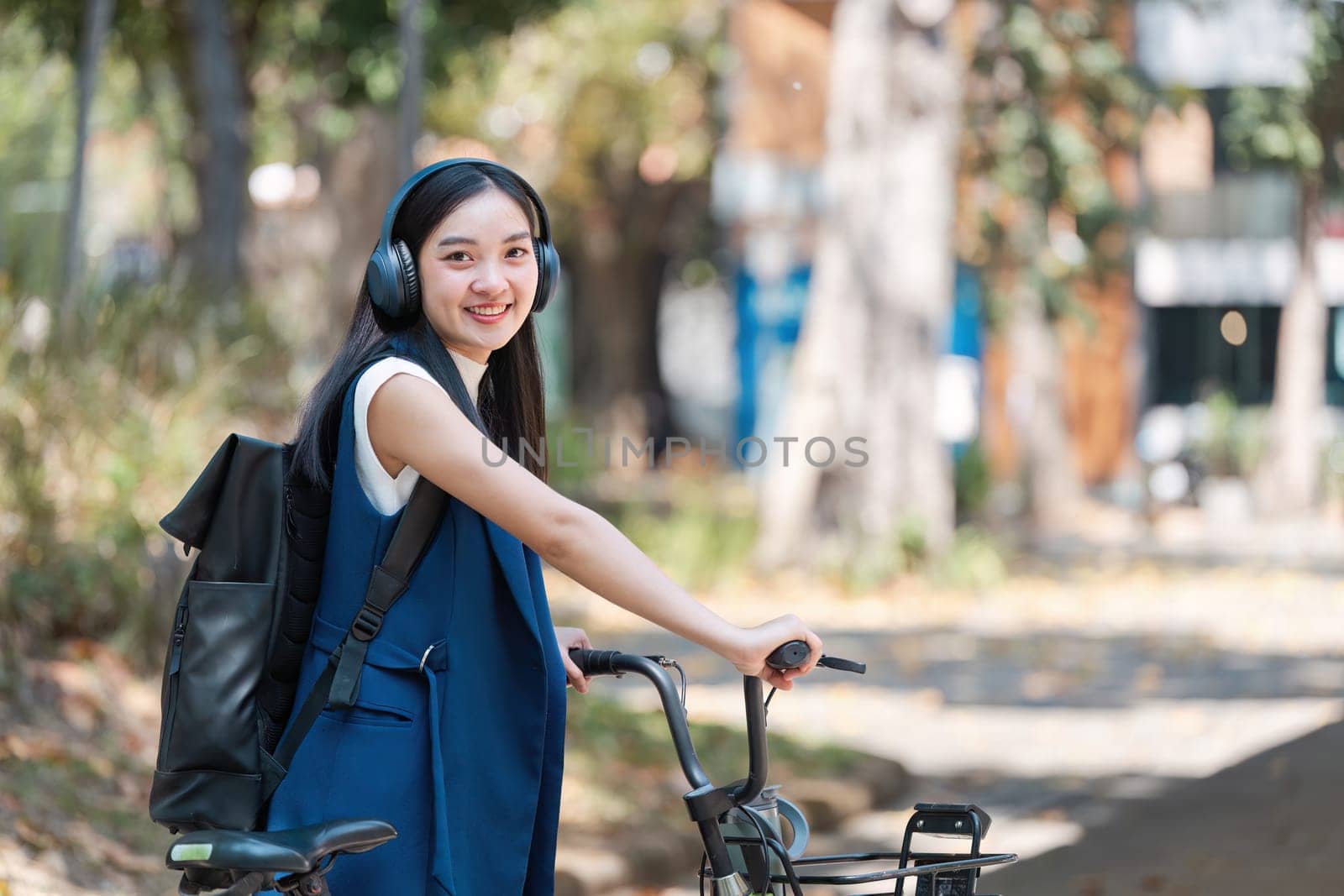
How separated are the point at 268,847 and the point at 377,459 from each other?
1.99 feet

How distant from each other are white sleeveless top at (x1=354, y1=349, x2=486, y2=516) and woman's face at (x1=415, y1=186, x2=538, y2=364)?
0.13m

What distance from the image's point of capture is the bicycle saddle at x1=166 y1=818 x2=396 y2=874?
7.97ft

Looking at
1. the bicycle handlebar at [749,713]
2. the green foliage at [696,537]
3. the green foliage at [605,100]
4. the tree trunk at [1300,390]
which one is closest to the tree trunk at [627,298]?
the green foliage at [605,100]

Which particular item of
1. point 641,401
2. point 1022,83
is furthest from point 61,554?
point 641,401

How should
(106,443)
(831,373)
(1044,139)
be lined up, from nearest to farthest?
(106,443)
(831,373)
(1044,139)

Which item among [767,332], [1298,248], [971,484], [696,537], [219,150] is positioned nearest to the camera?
[219,150]

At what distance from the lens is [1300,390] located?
2423 centimetres

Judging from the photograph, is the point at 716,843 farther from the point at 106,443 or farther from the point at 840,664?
the point at 106,443

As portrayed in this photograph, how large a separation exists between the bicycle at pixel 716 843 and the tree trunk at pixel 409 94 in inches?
225

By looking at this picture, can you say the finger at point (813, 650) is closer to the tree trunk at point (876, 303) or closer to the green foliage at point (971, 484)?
the tree trunk at point (876, 303)

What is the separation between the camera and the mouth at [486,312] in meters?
2.89

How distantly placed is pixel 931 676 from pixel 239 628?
9.34 meters

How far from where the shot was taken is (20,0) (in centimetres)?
1449

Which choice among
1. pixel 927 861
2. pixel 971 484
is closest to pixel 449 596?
pixel 927 861
